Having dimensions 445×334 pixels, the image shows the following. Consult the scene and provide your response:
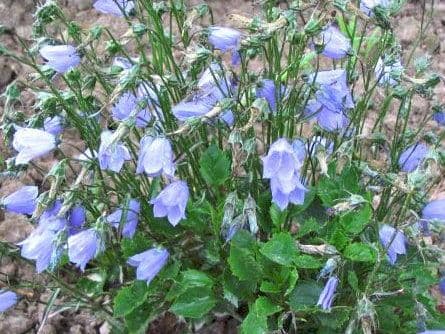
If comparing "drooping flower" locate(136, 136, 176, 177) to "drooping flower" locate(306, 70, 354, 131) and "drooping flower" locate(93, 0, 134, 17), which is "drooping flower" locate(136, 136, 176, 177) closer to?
"drooping flower" locate(306, 70, 354, 131)

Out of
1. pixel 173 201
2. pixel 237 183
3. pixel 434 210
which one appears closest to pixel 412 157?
pixel 434 210

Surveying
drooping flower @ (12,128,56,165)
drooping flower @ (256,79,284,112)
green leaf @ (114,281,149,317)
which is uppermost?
drooping flower @ (256,79,284,112)

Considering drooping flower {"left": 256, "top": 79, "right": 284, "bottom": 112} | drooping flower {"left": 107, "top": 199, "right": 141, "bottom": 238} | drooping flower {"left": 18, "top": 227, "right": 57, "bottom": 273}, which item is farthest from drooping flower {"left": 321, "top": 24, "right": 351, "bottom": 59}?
drooping flower {"left": 18, "top": 227, "right": 57, "bottom": 273}

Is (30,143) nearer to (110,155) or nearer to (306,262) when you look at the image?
(110,155)

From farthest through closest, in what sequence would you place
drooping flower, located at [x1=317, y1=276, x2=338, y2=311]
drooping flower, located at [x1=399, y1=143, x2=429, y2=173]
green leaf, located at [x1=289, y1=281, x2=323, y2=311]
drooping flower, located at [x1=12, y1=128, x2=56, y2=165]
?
drooping flower, located at [x1=399, y1=143, x2=429, y2=173]
green leaf, located at [x1=289, y1=281, x2=323, y2=311]
drooping flower, located at [x1=12, y1=128, x2=56, y2=165]
drooping flower, located at [x1=317, y1=276, x2=338, y2=311]

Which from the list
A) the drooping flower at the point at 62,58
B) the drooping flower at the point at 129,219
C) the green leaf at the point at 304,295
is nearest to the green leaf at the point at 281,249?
the green leaf at the point at 304,295

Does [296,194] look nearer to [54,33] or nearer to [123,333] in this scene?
[123,333]

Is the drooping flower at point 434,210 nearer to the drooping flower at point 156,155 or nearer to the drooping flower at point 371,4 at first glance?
the drooping flower at point 371,4
